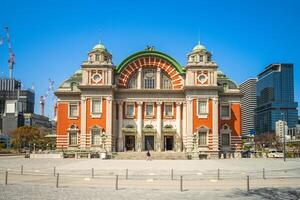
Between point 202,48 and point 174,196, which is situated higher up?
point 202,48

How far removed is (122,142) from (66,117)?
31.7ft

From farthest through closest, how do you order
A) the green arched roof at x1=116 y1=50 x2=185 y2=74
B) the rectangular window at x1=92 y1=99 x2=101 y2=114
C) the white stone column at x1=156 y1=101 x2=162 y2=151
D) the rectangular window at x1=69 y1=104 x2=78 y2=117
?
the green arched roof at x1=116 y1=50 x2=185 y2=74 < the rectangular window at x1=69 y1=104 x2=78 y2=117 < the white stone column at x1=156 y1=101 x2=162 y2=151 < the rectangular window at x1=92 y1=99 x2=101 y2=114

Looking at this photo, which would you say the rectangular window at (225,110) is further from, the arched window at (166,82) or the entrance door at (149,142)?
the entrance door at (149,142)

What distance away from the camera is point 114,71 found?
64.8 meters

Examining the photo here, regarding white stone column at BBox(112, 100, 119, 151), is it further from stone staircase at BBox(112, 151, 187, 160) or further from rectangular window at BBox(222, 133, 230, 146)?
rectangular window at BBox(222, 133, 230, 146)

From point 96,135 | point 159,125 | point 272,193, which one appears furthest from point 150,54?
point 272,193

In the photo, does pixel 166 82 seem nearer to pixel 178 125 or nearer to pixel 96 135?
pixel 178 125

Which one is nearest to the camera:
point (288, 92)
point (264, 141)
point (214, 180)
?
point (214, 180)

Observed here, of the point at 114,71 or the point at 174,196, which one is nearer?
the point at 174,196

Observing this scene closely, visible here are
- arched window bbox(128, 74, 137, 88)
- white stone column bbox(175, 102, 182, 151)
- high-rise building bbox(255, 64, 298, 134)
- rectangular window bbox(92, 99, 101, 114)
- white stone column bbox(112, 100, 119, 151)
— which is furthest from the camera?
high-rise building bbox(255, 64, 298, 134)

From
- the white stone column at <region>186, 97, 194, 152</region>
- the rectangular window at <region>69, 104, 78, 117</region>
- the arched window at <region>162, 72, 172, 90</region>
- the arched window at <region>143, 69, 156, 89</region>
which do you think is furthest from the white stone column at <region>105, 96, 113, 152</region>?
the white stone column at <region>186, 97, 194, 152</region>

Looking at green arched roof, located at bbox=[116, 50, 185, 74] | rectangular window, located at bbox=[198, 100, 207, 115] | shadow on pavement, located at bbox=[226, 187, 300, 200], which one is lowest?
Answer: shadow on pavement, located at bbox=[226, 187, 300, 200]

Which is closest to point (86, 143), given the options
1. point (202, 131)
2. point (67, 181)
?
point (202, 131)

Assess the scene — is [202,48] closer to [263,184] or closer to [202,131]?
[202,131]
